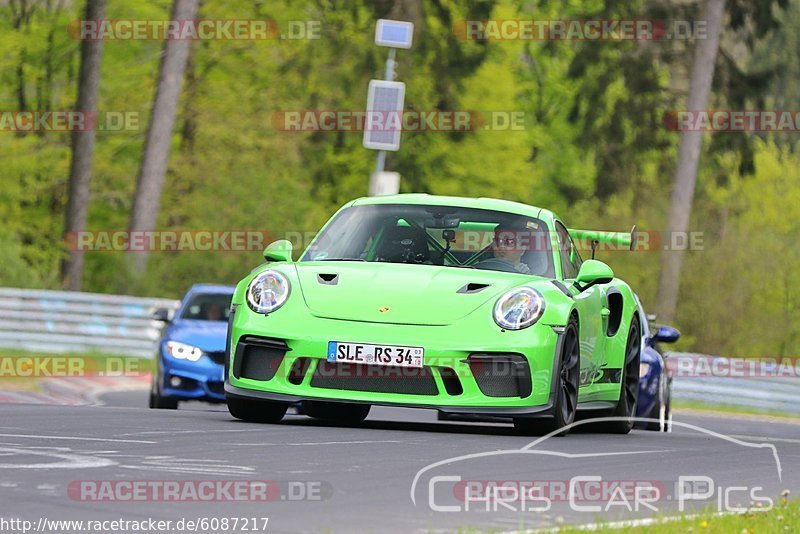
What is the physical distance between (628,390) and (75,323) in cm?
1672

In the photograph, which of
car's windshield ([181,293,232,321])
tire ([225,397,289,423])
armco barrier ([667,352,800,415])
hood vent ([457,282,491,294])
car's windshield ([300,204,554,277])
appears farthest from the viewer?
armco barrier ([667,352,800,415])

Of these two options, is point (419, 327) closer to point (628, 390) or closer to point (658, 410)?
point (628, 390)

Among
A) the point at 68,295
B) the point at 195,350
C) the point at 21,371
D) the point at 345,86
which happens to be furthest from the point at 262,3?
the point at 195,350

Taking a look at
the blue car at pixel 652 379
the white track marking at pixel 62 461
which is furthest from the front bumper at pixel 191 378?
the white track marking at pixel 62 461

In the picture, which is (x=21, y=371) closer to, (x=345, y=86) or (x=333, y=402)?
(x=333, y=402)

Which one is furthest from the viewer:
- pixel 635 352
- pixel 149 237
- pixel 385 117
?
pixel 149 237

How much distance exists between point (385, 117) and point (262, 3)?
79.5ft

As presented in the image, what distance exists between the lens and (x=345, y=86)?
4584 centimetres

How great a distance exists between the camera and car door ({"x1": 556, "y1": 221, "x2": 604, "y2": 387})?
11930 mm

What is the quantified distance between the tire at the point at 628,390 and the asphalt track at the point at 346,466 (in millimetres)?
552

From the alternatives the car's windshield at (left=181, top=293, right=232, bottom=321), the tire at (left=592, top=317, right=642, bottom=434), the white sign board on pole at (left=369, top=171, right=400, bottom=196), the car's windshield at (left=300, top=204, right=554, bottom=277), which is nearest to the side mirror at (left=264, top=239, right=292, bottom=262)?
the car's windshield at (left=300, top=204, right=554, bottom=277)

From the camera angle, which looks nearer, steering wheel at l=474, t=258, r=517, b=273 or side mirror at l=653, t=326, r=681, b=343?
steering wheel at l=474, t=258, r=517, b=273

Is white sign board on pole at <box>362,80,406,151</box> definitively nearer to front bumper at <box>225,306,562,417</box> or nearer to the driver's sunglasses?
the driver's sunglasses

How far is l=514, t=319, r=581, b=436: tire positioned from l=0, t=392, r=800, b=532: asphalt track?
0.15 m
